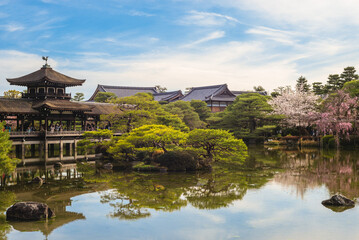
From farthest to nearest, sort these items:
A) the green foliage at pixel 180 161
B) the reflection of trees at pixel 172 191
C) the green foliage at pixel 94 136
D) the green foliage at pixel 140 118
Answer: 1. the green foliage at pixel 140 118
2. the green foliage at pixel 94 136
3. the green foliage at pixel 180 161
4. the reflection of trees at pixel 172 191

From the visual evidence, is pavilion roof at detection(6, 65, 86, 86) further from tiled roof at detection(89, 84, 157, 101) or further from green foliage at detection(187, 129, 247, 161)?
tiled roof at detection(89, 84, 157, 101)

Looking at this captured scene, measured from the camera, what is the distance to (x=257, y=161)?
28.5 metres

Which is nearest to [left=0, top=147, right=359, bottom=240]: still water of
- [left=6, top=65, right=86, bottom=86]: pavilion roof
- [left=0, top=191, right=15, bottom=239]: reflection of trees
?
[left=0, top=191, right=15, bottom=239]: reflection of trees

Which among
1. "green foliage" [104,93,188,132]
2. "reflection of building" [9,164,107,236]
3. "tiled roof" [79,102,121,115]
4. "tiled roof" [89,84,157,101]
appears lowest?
"reflection of building" [9,164,107,236]

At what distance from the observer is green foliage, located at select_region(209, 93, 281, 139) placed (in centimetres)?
4566

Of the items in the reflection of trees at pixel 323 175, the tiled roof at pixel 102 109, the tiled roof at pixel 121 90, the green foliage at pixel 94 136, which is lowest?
the reflection of trees at pixel 323 175

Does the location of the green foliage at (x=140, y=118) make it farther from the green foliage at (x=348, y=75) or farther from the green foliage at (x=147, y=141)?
the green foliage at (x=348, y=75)

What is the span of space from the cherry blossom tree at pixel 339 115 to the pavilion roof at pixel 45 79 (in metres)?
25.9

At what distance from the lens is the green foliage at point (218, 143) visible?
74.3 ft

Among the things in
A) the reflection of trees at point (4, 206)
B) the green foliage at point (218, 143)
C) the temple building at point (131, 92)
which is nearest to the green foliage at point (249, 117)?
A: the temple building at point (131, 92)

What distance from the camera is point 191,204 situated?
14.6m

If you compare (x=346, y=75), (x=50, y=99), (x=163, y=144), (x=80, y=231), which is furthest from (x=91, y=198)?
(x=346, y=75)

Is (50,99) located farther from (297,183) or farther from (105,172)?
(297,183)

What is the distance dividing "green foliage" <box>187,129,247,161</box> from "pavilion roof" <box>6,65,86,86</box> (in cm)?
1761
